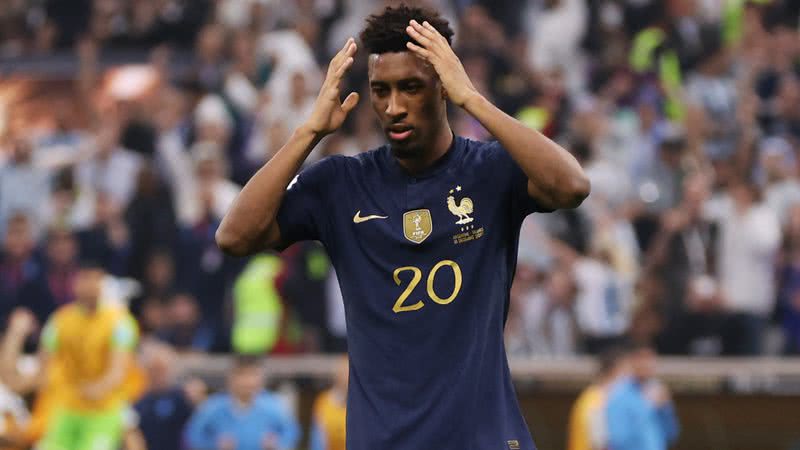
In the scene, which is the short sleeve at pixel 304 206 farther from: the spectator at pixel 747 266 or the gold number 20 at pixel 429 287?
the spectator at pixel 747 266

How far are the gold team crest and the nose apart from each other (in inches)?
11.4

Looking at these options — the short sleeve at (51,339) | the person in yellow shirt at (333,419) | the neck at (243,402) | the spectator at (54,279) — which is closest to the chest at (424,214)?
the person in yellow shirt at (333,419)

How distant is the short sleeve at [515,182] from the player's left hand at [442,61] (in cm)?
21

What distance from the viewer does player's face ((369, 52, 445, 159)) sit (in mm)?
4270

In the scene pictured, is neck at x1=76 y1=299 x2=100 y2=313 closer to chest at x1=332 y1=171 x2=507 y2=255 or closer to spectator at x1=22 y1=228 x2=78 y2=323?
spectator at x1=22 y1=228 x2=78 y2=323

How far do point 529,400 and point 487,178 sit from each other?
349 inches

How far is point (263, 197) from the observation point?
4383 mm

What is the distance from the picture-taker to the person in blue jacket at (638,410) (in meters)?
11.7

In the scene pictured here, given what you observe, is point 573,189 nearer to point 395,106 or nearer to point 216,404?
point 395,106

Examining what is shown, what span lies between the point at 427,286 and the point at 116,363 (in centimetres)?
853

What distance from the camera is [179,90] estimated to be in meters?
15.2

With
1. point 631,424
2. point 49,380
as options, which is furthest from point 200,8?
point 631,424

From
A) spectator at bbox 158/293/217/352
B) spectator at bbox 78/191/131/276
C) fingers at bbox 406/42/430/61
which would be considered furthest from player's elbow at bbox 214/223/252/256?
spectator at bbox 78/191/131/276

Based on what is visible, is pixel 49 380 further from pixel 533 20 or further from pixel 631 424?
pixel 533 20
